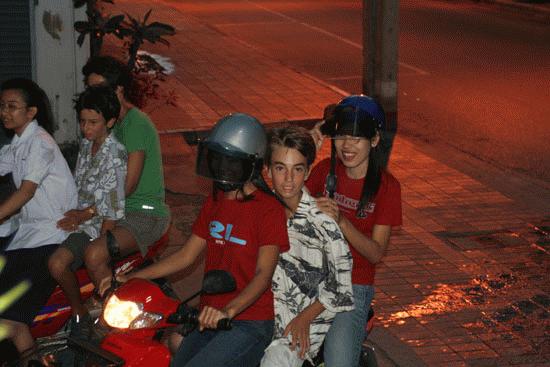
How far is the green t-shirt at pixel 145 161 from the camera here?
5.98 m

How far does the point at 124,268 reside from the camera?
5.74 m

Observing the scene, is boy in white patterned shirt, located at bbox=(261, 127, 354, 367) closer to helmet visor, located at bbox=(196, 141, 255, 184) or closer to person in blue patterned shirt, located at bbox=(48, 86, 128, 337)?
helmet visor, located at bbox=(196, 141, 255, 184)

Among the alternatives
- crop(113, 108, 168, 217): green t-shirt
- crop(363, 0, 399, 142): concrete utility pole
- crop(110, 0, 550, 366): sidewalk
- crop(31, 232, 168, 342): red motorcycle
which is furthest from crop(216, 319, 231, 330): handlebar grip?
crop(363, 0, 399, 142): concrete utility pole

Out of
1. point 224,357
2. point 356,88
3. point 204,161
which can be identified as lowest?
point 356,88

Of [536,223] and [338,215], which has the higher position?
[338,215]

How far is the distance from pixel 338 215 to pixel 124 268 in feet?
5.72

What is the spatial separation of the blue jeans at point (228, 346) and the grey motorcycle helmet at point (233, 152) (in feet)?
2.05

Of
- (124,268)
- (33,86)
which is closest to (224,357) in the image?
(124,268)

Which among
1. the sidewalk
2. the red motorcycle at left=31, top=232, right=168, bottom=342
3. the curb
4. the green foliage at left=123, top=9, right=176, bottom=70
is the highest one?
the green foliage at left=123, top=9, right=176, bottom=70

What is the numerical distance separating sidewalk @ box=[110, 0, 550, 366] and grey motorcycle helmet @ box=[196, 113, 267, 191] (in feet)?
8.97

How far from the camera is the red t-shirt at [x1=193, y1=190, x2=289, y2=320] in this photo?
4367 mm

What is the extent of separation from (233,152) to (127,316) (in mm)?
787

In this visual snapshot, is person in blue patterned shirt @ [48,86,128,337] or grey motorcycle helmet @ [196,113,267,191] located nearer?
grey motorcycle helmet @ [196,113,267,191]

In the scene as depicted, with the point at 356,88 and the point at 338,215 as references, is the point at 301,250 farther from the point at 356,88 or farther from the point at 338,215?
the point at 356,88
